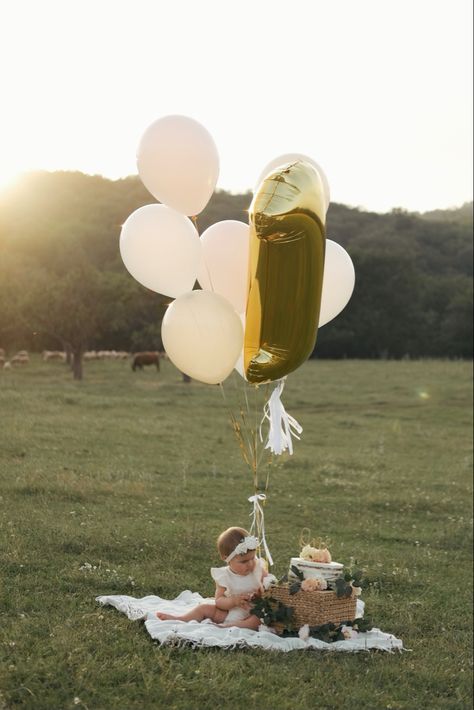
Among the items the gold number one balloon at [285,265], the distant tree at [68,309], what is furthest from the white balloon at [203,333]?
the distant tree at [68,309]

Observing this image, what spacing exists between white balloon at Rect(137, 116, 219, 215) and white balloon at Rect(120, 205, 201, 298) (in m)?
0.23

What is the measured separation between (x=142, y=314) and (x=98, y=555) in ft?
140

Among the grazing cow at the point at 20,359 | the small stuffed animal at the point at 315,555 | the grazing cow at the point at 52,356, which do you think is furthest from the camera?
the grazing cow at the point at 52,356

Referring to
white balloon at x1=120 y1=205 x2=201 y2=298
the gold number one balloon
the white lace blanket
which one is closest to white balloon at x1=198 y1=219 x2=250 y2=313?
white balloon at x1=120 y1=205 x2=201 y2=298

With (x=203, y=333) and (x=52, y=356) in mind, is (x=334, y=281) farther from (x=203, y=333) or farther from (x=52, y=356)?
(x=52, y=356)

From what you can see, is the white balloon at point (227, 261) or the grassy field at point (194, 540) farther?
the white balloon at point (227, 261)

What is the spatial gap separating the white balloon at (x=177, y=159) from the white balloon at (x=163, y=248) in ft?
0.75

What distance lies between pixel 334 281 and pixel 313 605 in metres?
3.17

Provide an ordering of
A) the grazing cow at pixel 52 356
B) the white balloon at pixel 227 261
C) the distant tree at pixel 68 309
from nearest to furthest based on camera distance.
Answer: the white balloon at pixel 227 261 < the distant tree at pixel 68 309 < the grazing cow at pixel 52 356

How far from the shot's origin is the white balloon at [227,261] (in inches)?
320

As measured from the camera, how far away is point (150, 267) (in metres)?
8.03

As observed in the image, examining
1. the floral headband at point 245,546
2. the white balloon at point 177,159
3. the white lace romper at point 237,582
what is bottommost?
the white lace romper at point 237,582

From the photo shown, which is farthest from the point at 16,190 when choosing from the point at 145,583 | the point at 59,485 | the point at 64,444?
the point at 145,583

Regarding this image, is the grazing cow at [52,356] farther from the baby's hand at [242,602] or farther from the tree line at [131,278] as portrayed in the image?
the baby's hand at [242,602]
